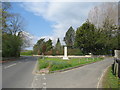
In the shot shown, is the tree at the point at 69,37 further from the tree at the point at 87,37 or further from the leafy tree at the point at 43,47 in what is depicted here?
the tree at the point at 87,37

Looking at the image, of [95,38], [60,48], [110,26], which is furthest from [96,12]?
[60,48]

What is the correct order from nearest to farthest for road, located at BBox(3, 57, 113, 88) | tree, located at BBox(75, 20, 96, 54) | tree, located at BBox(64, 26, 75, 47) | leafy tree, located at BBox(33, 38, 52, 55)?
road, located at BBox(3, 57, 113, 88), tree, located at BBox(75, 20, 96, 54), leafy tree, located at BBox(33, 38, 52, 55), tree, located at BBox(64, 26, 75, 47)

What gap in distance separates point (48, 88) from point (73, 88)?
138 centimetres

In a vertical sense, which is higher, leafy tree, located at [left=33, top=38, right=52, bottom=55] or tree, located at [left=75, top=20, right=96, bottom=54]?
tree, located at [left=75, top=20, right=96, bottom=54]

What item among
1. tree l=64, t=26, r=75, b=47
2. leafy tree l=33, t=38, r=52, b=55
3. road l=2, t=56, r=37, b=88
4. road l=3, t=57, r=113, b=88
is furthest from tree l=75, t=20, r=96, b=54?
tree l=64, t=26, r=75, b=47

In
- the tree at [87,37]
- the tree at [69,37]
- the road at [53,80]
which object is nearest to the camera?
the road at [53,80]

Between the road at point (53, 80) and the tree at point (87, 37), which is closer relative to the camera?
the road at point (53, 80)

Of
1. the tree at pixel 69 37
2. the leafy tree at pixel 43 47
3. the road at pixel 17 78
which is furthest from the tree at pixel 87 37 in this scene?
the tree at pixel 69 37

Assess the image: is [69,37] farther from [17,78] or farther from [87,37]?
[17,78]

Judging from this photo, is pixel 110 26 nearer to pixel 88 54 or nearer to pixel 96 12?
pixel 96 12

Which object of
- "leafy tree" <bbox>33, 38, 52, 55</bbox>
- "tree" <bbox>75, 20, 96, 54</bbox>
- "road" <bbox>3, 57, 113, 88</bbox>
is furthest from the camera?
"leafy tree" <bbox>33, 38, 52, 55</bbox>

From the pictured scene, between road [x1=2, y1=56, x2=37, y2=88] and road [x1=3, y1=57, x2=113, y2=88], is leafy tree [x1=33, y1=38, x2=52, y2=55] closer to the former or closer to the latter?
road [x1=2, y1=56, x2=37, y2=88]

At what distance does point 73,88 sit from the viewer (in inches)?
265

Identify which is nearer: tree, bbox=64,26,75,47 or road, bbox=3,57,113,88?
road, bbox=3,57,113,88
